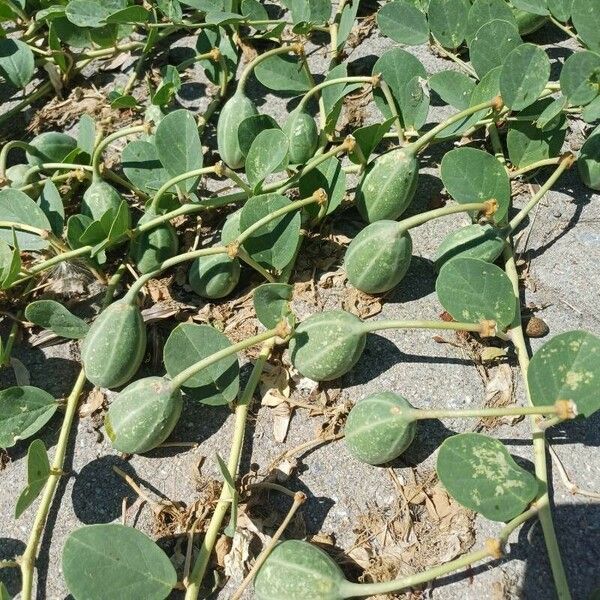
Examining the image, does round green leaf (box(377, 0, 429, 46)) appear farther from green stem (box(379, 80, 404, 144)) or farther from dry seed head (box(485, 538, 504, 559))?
dry seed head (box(485, 538, 504, 559))

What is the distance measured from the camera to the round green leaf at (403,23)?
1.56 m

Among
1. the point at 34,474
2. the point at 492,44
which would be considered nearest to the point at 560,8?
the point at 492,44

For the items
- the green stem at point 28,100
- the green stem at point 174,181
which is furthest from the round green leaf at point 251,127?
the green stem at point 28,100

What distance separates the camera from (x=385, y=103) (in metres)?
1.43

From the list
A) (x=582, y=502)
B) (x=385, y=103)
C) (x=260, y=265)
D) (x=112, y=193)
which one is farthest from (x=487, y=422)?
(x=112, y=193)

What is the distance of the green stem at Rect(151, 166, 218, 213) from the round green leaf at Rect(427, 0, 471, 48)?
0.72 metres

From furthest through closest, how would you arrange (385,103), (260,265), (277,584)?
(385,103)
(260,265)
(277,584)

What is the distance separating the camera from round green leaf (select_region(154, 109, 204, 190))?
1.32 metres

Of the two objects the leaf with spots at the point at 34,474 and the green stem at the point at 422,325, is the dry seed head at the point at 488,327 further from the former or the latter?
→ the leaf with spots at the point at 34,474

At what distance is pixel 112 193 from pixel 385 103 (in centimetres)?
63

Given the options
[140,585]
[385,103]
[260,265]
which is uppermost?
[385,103]

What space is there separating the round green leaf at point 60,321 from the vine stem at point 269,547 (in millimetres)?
519

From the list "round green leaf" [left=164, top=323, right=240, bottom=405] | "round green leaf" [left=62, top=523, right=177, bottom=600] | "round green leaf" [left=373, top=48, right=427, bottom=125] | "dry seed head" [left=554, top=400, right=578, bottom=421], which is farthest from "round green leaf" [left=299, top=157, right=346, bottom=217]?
"round green leaf" [left=62, top=523, right=177, bottom=600]

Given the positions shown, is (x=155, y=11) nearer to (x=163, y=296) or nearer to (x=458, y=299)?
(x=163, y=296)
